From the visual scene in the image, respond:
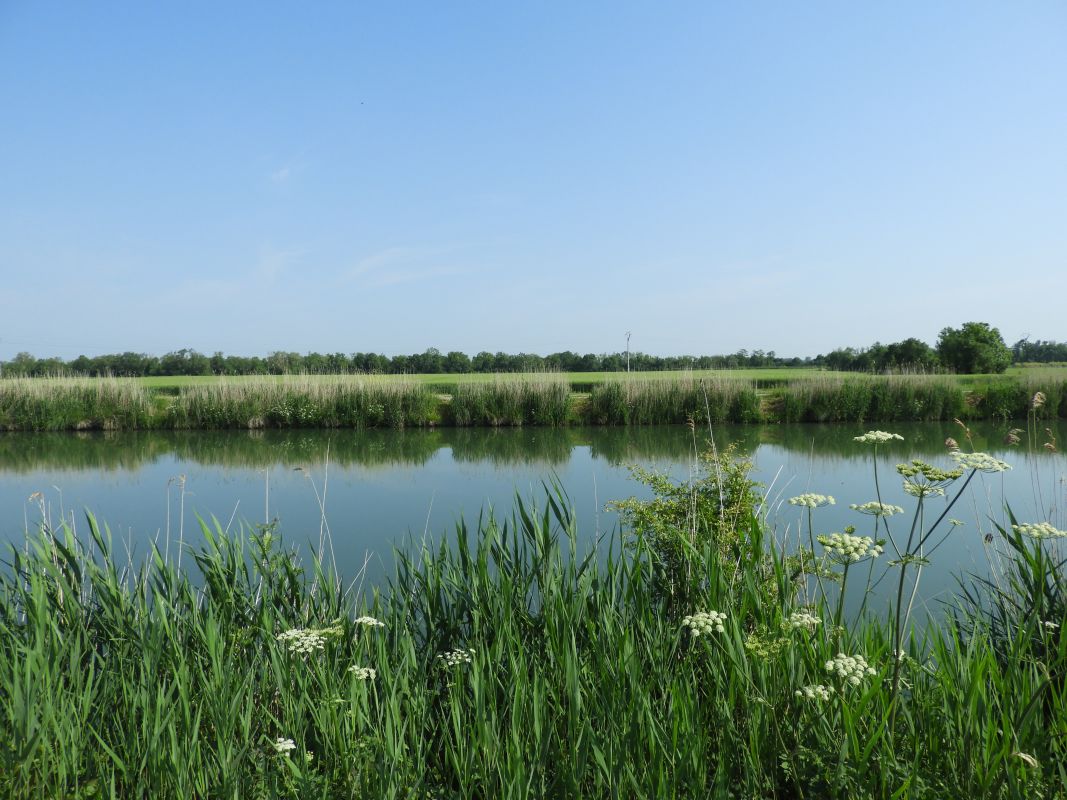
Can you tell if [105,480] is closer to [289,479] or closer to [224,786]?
[289,479]

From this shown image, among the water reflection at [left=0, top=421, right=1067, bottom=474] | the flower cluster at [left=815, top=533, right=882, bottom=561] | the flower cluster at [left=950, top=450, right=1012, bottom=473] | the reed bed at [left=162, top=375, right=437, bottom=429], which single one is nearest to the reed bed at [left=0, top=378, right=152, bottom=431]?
the water reflection at [left=0, top=421, right=1067, bottom=474]

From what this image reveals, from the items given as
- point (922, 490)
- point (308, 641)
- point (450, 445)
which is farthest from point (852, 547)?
point (450, 445)

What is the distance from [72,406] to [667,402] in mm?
14018

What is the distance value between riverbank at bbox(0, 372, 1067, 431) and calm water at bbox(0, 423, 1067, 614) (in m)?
0.78

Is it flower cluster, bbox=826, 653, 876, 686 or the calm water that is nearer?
flower cluster, bbox=826, 653, 876, 686

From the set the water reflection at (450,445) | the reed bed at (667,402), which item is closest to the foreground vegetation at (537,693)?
the water reflection at (450,445)

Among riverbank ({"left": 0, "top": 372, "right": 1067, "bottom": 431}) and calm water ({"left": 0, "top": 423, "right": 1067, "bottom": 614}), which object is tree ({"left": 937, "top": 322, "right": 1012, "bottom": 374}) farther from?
calm water ({"left": 0, "top": 423, "right": 1067, "bottom": 614})

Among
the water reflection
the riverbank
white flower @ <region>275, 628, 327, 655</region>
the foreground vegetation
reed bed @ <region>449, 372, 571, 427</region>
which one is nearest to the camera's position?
the foreground vegetation

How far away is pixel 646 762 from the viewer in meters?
1.84

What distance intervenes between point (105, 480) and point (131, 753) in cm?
898

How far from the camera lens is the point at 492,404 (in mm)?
15578

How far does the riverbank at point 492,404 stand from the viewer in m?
15.4

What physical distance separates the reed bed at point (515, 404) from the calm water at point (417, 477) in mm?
908

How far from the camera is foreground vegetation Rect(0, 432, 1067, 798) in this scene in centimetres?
166
